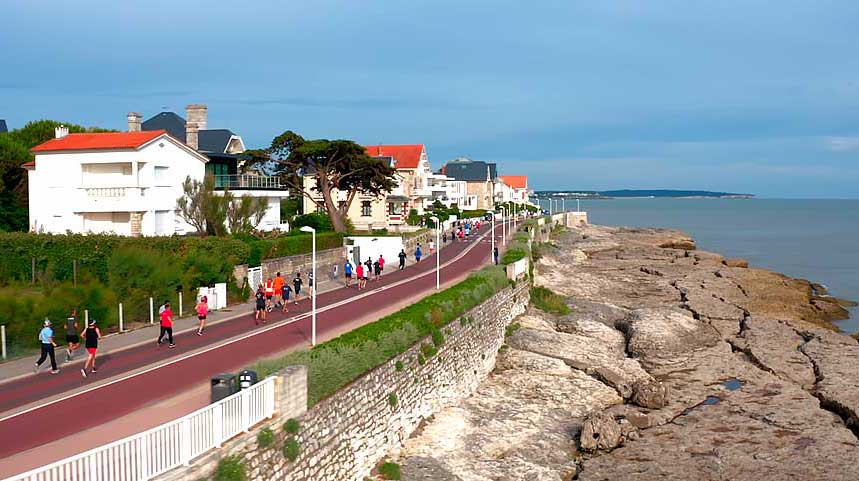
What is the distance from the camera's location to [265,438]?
12617 millimetres

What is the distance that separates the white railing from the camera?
9.38 meters

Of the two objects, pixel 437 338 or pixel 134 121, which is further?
pixel 134 121

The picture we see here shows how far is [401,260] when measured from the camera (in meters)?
44.2

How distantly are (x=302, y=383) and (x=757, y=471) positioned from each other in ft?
38.5

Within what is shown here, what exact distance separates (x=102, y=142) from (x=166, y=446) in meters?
31.9

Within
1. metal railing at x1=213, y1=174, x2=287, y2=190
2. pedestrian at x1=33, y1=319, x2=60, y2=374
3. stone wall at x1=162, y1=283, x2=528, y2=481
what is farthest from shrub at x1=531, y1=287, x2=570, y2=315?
pedestrian at x1=33, y1=319, x2=60, y2=374

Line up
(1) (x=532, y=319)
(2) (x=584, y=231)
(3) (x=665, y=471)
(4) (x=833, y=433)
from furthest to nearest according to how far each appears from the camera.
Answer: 1. (2) (x=584, y=231)
2. (1) (x=532, y=319)
3. (4) (x=833, y=433)
4. (3) (x=665, y=471)

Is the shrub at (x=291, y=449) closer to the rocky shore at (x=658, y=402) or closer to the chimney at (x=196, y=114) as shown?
the rocky shore at (x=658, y=402)

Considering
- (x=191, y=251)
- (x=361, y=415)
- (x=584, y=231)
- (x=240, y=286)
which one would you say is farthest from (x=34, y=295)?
(x=584, y=231)

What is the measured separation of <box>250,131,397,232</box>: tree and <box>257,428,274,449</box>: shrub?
135ft

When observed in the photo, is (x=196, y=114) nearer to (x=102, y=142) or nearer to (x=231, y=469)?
(x=102, y=142)

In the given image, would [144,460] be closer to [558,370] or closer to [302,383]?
[302,383]

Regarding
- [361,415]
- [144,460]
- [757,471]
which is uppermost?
[144,460]

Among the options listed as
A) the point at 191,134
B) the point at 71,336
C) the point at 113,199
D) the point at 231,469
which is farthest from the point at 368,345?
the point at 191,134
